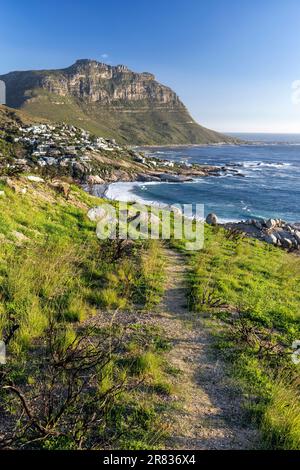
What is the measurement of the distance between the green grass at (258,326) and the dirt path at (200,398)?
0.26 m

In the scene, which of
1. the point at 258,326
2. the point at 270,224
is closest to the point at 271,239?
the point at 270,224

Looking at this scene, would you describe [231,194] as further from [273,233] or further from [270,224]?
[273,233]

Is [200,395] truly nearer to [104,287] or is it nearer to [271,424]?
[271,424]

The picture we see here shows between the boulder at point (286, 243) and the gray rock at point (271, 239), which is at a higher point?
the gray rock at point (271, 239)

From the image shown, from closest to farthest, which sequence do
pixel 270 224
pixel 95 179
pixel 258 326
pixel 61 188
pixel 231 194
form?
pixel 258 326
pixel 61 188
pixel 270 224
pixel 231 194
pixel 95 179

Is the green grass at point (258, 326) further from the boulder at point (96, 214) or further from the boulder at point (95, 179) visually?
the boulder at point (95, 179)

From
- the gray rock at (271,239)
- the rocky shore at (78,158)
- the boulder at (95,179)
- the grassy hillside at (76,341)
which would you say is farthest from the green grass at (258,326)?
the boulder at (95,179)

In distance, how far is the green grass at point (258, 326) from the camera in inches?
188

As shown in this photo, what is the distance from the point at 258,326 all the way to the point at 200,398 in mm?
3254

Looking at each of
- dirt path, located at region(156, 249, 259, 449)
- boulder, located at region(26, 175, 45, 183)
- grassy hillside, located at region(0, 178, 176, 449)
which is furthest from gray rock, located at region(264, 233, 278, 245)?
dirt path, located at region(156, 249, 259, 449)

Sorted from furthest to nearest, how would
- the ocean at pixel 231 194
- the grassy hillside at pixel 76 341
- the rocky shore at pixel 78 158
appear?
the rocky shore at pixel 78 158 → the ocean at pixel 231 194 → the grassy hillside at pixel 76 341

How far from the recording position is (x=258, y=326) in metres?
7.91

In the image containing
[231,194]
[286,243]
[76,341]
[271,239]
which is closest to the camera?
[76,341]
